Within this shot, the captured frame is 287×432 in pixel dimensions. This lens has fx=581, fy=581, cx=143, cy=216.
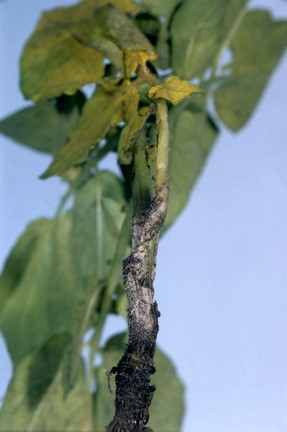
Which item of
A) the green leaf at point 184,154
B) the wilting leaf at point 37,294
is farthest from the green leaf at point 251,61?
the wilting leaf at point 37,294

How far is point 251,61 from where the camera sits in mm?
632

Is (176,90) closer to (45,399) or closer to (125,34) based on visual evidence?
(125,34)

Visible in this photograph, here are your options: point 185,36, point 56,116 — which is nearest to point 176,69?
point 185,36

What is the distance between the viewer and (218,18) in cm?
46

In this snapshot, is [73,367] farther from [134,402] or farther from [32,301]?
[134,402]

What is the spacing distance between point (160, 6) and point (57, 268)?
0.80 ft

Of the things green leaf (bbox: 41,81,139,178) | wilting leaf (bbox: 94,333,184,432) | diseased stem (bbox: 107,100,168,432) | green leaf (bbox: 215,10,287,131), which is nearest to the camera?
diseased stem (bbox: 107,100,168,432)

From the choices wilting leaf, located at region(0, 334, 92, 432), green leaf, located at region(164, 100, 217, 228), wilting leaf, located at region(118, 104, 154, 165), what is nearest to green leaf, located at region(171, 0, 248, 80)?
green leaf, located at region(164, 100, 217, 228)

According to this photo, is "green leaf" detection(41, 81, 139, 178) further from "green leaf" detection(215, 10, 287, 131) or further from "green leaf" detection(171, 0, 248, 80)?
"green leaf" detection(215, 10, 287, 131)

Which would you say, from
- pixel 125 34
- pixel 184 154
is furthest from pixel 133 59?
pixel 184 154

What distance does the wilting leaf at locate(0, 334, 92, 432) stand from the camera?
463mm

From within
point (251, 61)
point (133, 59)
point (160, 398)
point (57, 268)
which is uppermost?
point (251, 61)

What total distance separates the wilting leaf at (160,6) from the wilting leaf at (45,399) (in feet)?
0.93

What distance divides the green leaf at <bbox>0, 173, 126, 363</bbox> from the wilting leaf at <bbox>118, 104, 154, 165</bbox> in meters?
0.17
